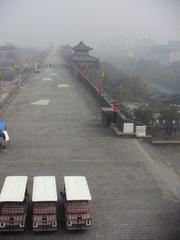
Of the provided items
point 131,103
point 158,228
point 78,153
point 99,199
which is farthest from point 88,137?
point 131,103

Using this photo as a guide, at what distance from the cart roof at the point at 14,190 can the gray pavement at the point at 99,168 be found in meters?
0.47

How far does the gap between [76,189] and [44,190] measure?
0.49m

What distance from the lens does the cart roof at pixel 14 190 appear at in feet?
20.1

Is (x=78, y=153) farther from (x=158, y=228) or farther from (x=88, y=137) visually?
(x=158, y=228)

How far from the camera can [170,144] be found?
39.0 ft

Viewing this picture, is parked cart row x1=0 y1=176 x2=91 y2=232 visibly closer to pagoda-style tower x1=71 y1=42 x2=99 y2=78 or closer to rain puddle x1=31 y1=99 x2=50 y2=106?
rain puddle x1=31 y1=99 x2=50 y2=106

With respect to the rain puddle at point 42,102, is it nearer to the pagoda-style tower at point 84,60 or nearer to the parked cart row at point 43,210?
the parked cart row at point 43,210

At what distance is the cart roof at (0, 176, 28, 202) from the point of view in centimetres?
612

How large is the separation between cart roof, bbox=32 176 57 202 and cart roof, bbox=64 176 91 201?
0.72 ft

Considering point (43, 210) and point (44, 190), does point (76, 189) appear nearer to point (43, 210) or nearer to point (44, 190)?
point (44, 190)

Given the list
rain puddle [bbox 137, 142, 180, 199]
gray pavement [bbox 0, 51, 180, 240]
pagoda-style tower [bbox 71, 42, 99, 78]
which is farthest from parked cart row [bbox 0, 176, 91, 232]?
pagoda-style tower [bbox 71, 42, 99, 78]

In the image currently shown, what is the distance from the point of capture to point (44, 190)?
6434mm

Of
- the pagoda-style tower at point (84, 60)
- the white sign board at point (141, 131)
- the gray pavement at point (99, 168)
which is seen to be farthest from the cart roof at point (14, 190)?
the pagoda-style tower at point (84, 60)

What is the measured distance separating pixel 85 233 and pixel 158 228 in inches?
43.4
